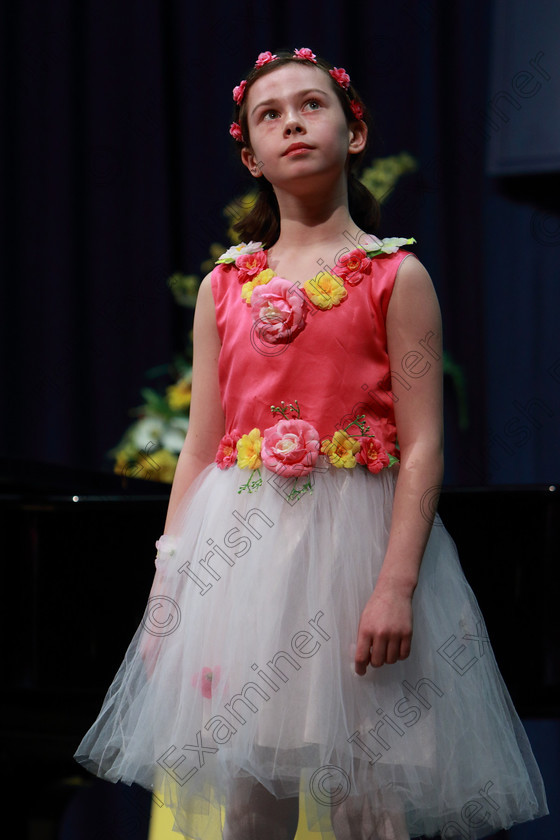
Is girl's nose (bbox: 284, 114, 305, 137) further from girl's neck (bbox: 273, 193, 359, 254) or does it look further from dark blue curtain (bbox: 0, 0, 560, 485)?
dark blue curtain (bbox: 0, 0, 560, 485)

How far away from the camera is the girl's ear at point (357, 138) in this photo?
1.45 meters

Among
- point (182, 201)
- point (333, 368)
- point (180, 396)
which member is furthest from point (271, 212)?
point (182, 201)

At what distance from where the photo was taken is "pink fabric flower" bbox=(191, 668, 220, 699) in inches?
48.6

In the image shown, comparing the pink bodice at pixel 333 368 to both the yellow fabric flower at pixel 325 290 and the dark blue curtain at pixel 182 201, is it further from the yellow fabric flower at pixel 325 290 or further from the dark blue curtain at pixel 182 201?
the dark blue curtain at pixel 182 201

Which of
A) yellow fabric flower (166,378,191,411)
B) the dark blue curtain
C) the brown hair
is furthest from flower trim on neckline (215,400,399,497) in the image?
the dark blue curtain

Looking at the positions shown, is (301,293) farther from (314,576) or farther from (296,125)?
(314,576)

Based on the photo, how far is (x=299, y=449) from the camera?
1.28 meters

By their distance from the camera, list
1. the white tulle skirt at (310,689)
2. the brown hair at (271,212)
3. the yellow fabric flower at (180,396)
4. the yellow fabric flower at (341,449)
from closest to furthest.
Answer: the white tulle skirt at (310,689), the yellow fabric flower at (341,449), the brown hair at (271,212), the yellow fabric flower at (180,396)

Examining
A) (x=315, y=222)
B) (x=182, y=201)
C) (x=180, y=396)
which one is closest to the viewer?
(x=315, y=222)

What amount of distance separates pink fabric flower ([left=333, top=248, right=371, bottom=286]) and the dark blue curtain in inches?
74.7

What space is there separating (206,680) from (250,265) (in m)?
0.56

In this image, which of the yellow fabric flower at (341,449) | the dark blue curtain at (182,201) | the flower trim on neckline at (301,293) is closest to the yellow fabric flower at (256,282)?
the flower trim on neckline at (301,293)

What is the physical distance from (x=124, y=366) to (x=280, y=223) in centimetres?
214

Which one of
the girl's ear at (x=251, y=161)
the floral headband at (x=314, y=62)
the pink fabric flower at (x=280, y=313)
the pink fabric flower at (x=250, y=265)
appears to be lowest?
the pink fabric flower at (x=280, y=313)
